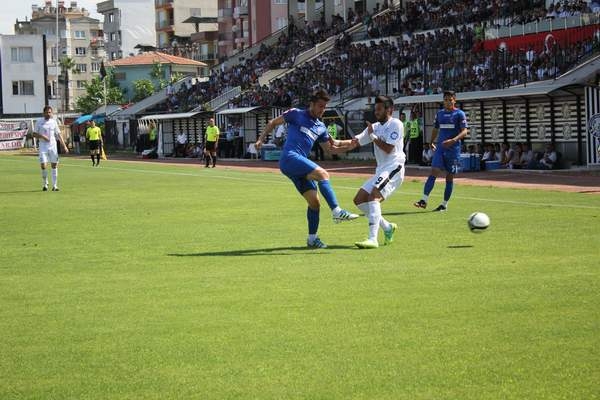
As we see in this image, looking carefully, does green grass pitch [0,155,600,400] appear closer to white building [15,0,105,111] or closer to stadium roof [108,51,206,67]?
stadium roof [108,51,206,67]

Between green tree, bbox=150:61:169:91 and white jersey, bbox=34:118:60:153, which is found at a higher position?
green tree, bbox=150:61:169:91

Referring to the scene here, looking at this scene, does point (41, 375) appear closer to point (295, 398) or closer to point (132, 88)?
point (295, 398)

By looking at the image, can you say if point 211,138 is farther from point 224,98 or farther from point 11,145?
point 11,145

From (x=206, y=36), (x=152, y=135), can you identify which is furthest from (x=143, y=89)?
(x=152, y=135)

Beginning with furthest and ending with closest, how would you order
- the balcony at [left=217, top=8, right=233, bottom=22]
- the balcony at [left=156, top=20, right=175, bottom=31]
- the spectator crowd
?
1. the balcony at [left=156, top=20, right=175, bottom=31]
2. the balcony at [left=217, top=8, right=233, bottom=22]
3. the spectator crowd

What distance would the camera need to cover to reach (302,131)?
14.1 metres

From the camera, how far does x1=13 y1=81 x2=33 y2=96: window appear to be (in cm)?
10344

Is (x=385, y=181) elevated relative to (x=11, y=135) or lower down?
lower down

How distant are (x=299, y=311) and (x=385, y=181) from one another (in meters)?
5.40

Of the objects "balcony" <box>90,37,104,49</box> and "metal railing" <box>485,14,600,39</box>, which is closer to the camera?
"metal railing" <box>485,14,600,39</box>

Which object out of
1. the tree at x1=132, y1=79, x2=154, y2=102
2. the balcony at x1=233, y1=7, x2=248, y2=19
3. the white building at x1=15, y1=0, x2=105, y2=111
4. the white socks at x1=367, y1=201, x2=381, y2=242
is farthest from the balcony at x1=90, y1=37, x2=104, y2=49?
the white socks at x1=367, y1=201, x2=381, y2=242

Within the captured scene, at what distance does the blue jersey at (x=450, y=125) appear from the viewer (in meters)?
19.3

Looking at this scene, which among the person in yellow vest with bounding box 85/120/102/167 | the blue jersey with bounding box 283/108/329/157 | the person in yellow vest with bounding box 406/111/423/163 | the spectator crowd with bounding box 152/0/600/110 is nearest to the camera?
the blue jersey with bounding box 283/108/329/157

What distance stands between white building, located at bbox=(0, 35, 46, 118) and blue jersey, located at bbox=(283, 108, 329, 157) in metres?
93.1
